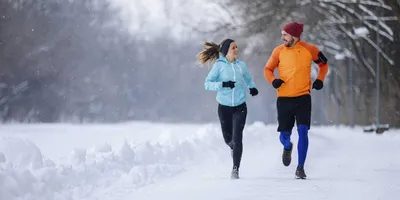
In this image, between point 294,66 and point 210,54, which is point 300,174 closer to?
point 294,66

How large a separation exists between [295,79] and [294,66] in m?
0.16

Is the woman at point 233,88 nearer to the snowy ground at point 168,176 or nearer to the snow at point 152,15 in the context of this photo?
the snowy ground at point 168,176

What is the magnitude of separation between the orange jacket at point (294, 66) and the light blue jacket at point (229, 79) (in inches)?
13.9

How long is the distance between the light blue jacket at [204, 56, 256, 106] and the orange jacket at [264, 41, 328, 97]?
13.9 inches

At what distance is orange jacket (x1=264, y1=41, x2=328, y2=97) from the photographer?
1069 centimetres

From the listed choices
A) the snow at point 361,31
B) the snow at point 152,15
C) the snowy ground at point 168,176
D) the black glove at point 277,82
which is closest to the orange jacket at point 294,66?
the black glove at point 277,82

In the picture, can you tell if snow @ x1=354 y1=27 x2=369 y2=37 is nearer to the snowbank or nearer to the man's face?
the snowbank

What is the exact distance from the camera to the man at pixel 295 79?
10672mm

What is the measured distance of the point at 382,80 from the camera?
4216cm

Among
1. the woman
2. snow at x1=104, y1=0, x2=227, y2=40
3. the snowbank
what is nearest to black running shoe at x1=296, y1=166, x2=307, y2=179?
the woman

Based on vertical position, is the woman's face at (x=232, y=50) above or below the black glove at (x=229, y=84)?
above

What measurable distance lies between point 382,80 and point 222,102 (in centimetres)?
3247

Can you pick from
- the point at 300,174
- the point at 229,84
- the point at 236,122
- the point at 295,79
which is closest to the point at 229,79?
the point at 229,84

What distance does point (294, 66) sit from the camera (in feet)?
35.0
